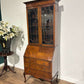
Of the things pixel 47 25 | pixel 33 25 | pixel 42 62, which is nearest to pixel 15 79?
pixel 42 62

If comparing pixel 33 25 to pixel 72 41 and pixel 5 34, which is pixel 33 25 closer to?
pixel 5 34

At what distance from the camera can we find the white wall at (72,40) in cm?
213

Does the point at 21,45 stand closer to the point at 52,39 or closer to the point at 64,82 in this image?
the point at 52,39

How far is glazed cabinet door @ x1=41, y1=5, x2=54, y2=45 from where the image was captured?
2.07 m

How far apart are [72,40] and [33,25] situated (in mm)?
993

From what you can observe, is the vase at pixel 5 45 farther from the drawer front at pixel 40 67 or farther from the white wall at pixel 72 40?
the white wall at pixel 72 40

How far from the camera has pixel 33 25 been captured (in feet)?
7.58

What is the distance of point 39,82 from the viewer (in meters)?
2.45

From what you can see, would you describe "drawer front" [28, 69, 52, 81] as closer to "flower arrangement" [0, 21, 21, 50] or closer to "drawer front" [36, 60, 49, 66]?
"drawer front" [36, 60, 49, 66]

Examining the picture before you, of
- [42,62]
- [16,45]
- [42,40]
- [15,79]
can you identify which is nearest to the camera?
[42,62]

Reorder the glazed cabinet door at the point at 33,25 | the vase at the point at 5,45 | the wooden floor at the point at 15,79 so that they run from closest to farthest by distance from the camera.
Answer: the glazed cabinet door at the point at 33,25
the wooden floor at the point at 15,79
the vase at the point at 5,45

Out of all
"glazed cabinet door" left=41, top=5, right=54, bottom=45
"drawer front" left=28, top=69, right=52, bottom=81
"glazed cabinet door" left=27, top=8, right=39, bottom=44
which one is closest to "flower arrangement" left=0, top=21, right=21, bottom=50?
"glazed cabinet door" left=27, top=8, right=39, bottom=44

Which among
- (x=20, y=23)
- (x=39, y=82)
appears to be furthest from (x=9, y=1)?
(x=39, y=82)

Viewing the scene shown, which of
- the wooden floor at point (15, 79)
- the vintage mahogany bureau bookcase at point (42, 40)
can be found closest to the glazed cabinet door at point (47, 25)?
the vintage mahogany bureau bookcase at point (42, 40)
